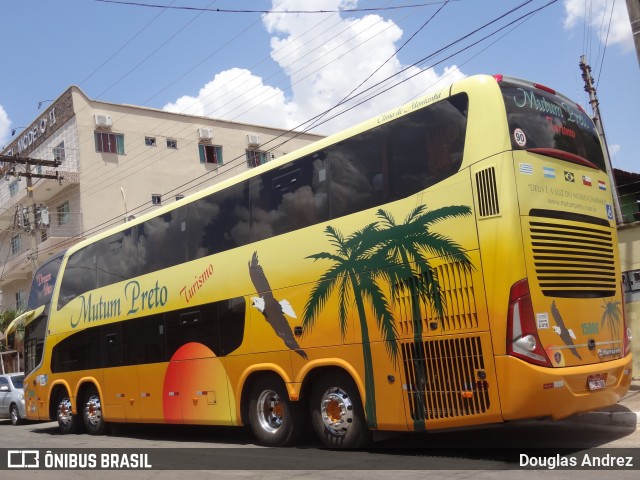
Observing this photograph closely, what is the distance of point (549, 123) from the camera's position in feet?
26.6

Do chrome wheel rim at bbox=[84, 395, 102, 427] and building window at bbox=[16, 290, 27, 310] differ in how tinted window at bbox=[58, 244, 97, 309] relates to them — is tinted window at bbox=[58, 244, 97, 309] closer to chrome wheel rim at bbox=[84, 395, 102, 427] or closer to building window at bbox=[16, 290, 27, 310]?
chrome wheel rim at bbox=[84, 395, 102, 427]

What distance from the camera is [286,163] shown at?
10289 millimetres

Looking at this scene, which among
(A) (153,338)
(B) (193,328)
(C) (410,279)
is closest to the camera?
(C) (410,279)

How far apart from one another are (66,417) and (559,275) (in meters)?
12.3

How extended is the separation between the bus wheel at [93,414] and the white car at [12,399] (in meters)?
6.54

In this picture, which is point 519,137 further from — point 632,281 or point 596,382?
point 632,281

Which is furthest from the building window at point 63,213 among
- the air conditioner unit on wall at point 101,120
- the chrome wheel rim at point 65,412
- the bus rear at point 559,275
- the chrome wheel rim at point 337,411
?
the bus rear at point 559,275

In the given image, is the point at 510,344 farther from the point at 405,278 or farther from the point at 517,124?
the point at 517,124

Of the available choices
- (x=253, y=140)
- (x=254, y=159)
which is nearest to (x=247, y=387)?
(x=254, y=159)

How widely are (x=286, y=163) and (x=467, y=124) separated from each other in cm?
333

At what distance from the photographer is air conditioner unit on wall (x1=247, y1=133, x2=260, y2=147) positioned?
1684 inches

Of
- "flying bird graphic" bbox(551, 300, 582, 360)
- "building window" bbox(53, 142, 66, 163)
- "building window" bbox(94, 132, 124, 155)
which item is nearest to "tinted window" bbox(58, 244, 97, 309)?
"flying bird graphic" bbox(551, 300, 582, 360)

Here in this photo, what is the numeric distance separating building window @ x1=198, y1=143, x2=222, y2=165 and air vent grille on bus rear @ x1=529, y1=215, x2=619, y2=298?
34.2 meters

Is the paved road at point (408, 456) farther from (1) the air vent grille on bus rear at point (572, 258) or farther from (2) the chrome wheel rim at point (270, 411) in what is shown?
(1) the air vent grille on bus rear at point (572, 258)
